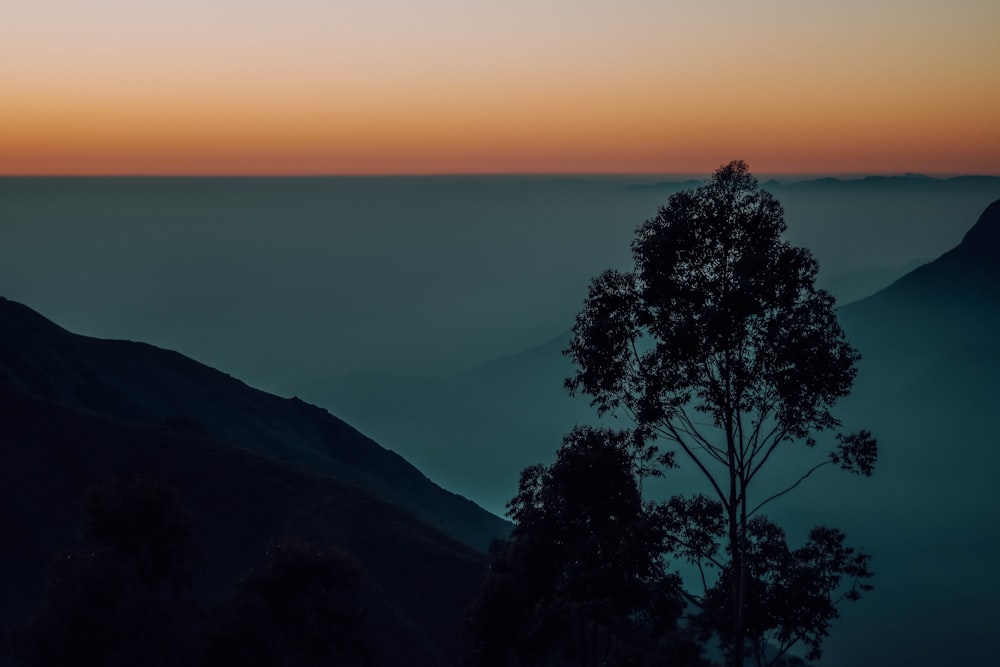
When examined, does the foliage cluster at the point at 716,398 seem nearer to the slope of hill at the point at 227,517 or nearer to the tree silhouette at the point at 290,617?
the tree silhouette at the point at 290,617

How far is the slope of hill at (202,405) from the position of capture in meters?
99.2

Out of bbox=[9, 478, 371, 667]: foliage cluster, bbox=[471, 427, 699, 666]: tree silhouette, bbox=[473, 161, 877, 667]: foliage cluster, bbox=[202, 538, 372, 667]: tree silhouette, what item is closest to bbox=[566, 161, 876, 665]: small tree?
bbox=[473, 161, 877, 667]: foliage cluster

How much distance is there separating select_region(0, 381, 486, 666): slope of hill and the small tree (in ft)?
97.5

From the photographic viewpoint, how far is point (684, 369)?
79.5ft

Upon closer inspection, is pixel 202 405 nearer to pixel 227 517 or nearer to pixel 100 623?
pixel 227 517

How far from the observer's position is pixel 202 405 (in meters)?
112

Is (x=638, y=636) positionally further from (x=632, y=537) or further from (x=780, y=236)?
(x=780, y=236)

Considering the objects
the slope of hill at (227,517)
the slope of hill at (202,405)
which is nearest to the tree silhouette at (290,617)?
the slope of hill at (227,517)

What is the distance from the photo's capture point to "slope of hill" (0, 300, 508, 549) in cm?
9919

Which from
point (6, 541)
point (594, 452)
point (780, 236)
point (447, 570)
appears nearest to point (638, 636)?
point (594, 452)

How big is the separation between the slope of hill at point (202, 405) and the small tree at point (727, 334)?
65518mm

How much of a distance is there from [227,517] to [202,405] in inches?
2056

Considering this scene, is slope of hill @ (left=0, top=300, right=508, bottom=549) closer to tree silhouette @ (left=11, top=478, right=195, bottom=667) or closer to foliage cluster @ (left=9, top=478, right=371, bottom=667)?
foliage cluster @ (left=9, top=478, right=371, bottom=667)

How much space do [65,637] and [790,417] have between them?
2482cm
